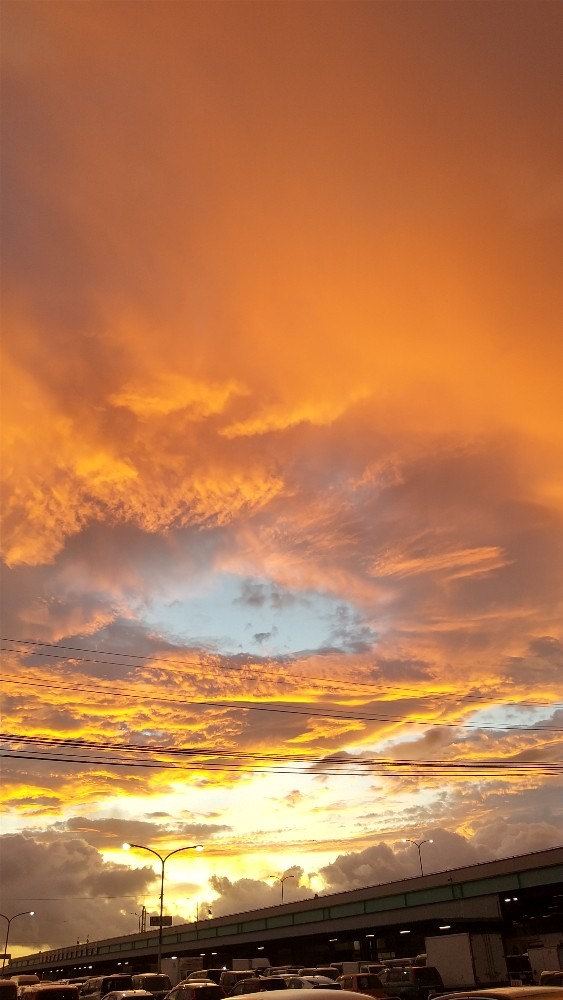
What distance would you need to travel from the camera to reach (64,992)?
25938 mm

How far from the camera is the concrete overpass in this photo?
45.8m

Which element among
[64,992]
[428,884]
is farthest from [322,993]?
[428,884]

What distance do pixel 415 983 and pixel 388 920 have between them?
2630 centimetres

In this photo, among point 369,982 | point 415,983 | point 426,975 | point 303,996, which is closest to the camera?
point 303,996

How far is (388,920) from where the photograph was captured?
5681 cm

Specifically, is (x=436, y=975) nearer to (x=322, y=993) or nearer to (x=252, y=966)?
(x=322, y=993)

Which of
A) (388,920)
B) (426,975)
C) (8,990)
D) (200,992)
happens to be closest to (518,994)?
(200,992)

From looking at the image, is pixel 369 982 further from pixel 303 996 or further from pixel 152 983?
pixel 303 996

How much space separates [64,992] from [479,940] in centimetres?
2107

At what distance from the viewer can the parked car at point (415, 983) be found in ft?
101

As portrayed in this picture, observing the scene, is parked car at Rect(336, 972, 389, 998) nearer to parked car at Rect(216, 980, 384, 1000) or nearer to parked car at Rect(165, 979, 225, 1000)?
parked car at Rect(165, 979, 225, 1000)

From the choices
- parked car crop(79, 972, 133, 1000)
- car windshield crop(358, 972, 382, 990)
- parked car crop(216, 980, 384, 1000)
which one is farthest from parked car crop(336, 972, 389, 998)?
parked car crop(216, 980, 384, 1000)

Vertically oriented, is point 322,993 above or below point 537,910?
below

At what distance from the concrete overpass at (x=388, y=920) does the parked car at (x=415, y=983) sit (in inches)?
444
